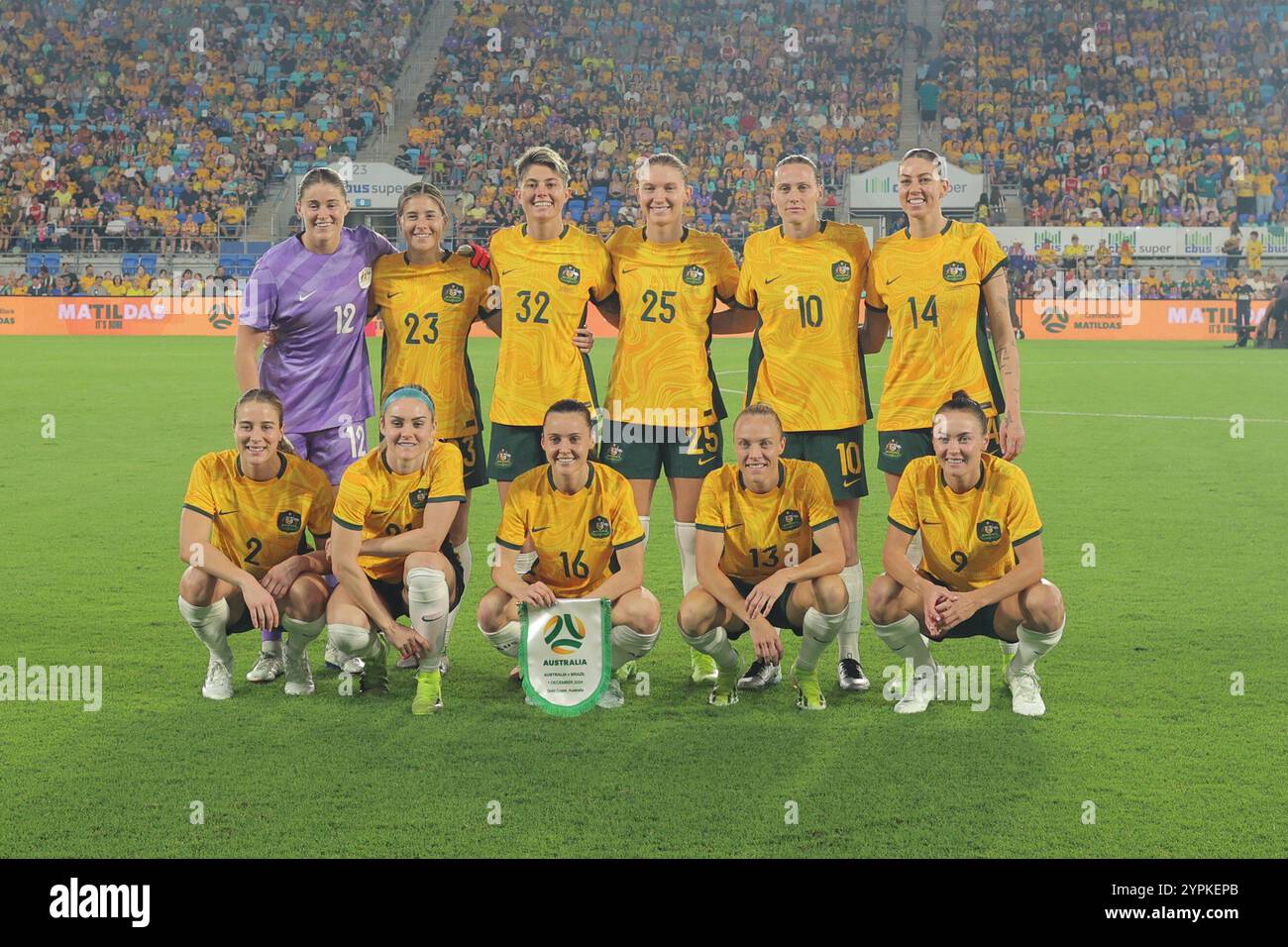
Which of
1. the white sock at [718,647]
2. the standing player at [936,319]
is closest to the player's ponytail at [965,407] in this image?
the standing player at [936,319]

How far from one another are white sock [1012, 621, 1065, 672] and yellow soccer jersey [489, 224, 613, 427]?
1.85 metres

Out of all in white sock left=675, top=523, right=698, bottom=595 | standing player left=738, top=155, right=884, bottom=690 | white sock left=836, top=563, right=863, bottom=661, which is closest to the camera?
white sock left=836, top=563, right=863, bottom=661

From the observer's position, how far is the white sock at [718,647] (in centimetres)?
506

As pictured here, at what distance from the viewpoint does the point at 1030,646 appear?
4977 millimetres

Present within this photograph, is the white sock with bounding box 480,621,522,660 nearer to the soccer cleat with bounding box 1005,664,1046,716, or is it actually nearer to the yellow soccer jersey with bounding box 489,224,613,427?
the yellow soccer jersey with bounding box 489,224,613,427

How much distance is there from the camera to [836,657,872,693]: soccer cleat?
5.20 m

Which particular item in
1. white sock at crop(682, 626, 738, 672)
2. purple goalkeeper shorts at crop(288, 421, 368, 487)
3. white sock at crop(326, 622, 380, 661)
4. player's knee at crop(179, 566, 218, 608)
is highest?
purple goalkeeper shorts at crop(288, 421, 368, 487)

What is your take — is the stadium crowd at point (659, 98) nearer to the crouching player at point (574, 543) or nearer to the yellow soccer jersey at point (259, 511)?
the yellow soccer jersey at point (259, 511)

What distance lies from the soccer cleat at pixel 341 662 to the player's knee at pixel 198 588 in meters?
0.47

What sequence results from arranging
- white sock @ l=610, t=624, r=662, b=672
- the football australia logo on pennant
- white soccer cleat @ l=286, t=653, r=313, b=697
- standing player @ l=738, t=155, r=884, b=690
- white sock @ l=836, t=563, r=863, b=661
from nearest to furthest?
the football australia logo on pennant
white sock @ l=610, t=624, r=662, b=672
white soccer cleat @ l=286, t=653, r=313, b=697
white sock @ l=836, t=563, r=863, b=661
standing player @ l=738, t=155, r=884, b=690

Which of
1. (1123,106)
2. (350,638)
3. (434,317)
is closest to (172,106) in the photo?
(1123,106)

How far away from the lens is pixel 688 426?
557cm

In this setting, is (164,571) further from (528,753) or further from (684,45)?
(684,45)

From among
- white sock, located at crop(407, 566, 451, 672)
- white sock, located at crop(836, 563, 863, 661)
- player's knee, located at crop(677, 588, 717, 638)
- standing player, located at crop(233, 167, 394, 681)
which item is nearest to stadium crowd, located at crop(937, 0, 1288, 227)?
white sock, located at crop(836, 563, 863, 661)
